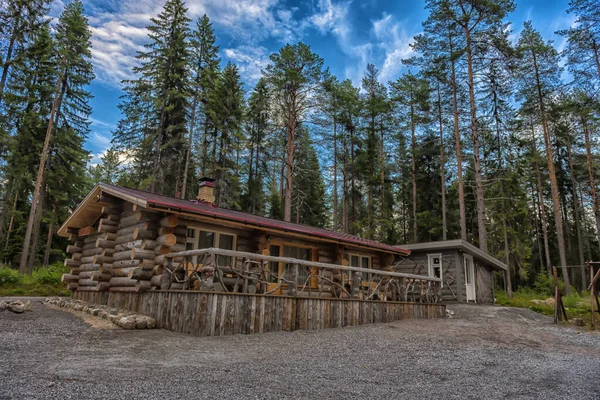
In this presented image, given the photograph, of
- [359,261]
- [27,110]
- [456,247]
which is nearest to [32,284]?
[27,110]

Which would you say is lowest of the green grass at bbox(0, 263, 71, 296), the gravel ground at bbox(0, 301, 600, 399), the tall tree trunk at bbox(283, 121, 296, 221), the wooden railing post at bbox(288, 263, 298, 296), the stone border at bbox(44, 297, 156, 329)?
the gravel ground at bbox(0, 301, 600, 399)

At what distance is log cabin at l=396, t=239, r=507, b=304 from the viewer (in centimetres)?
1753

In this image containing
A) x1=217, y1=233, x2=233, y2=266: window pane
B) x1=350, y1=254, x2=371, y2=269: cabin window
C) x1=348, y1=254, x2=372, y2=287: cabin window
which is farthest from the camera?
x1=350, y1=254, x2=371, y2=269: cabin window

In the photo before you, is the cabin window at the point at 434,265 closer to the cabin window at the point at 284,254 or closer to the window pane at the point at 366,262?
the window pane at the point at 366,262

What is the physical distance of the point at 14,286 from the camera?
16734mm

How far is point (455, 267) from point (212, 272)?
14158 millimetres

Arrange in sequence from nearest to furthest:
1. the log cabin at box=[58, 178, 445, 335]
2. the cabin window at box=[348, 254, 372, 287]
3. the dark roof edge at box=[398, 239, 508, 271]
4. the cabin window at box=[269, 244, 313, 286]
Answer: the log cabin at box=[58, 178, 445, 335] < the cabin window at box=[269, 244, 313, 286] < the cabin window at box=[348, 254, 372, 287] < the dark roof edge at box=[398, 239, 508, 271]

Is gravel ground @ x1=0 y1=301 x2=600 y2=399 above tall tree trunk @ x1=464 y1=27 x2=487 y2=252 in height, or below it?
below

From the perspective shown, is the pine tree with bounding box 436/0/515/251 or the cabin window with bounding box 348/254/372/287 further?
the pine tree with bounding box 436/0/515/251

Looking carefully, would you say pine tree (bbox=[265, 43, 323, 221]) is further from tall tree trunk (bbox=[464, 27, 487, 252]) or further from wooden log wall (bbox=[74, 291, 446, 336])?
wooden log wall (bbox=[74, 291, 446, 336])

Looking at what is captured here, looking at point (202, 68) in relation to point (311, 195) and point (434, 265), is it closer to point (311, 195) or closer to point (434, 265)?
point (311, 195)

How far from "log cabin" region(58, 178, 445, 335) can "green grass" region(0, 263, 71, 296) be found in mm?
4742

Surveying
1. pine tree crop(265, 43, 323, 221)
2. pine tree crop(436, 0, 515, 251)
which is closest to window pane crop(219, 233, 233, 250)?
pine tree crop(265, 43, 323, 221)

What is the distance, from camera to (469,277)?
18.7m
